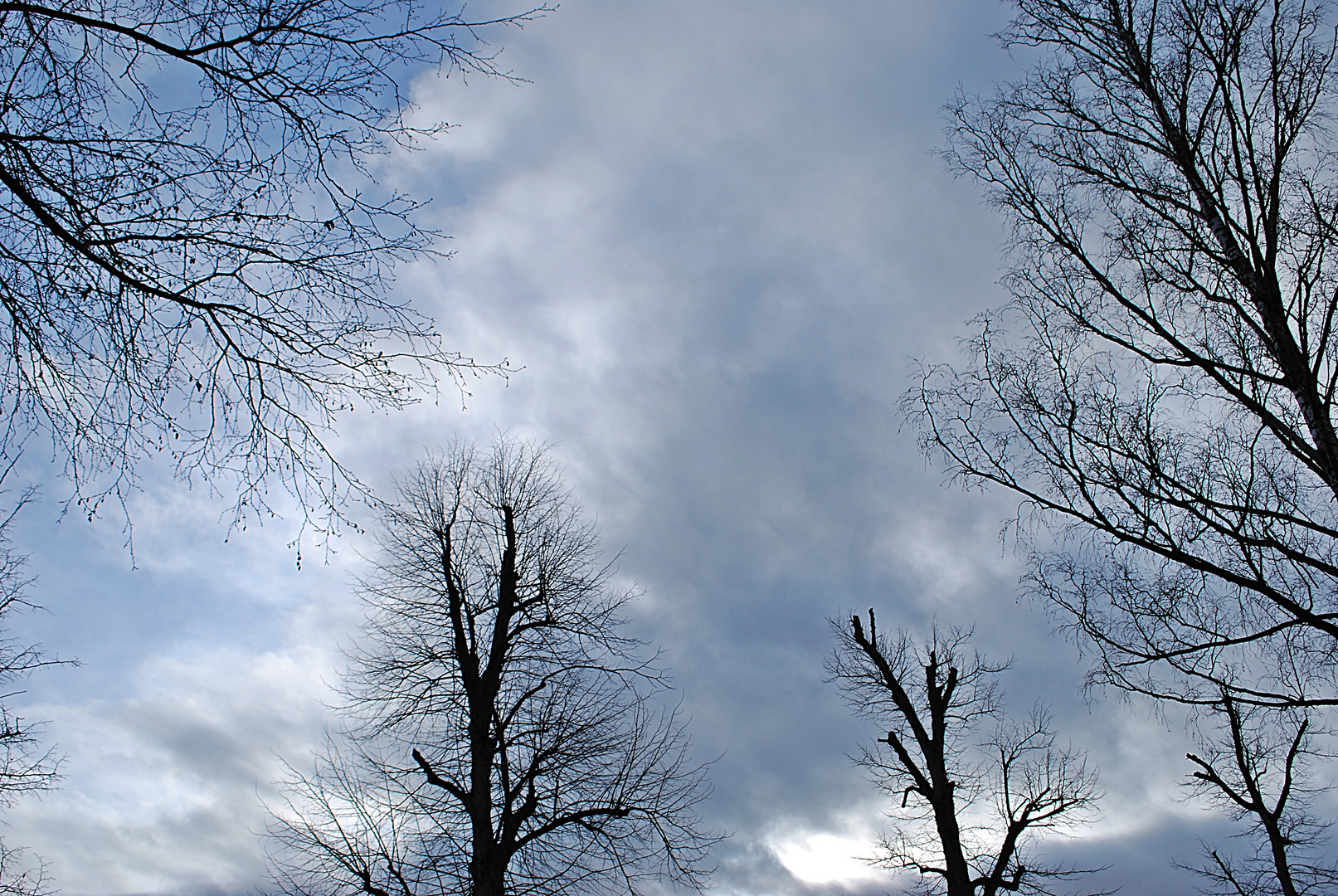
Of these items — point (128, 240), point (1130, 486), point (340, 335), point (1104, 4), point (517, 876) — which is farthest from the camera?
point (517, 876)

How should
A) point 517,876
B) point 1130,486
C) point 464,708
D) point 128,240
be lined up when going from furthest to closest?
point 464,708 → point 517,876 → point 1130,486 → point 128,240

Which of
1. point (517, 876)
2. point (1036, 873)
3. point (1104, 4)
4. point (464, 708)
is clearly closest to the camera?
point (1104, 4)

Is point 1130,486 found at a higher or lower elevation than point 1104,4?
lower

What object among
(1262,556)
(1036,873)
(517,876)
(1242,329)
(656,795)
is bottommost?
(1036,873)

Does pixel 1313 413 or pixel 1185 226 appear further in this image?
pixel 1185 226

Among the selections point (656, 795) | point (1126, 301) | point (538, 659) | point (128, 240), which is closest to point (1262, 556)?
point (1126, 301)

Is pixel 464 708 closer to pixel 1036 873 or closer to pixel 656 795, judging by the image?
pixel 656 795

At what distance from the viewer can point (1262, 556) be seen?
4.57 metres

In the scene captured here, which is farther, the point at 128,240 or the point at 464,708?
the point at 464,708

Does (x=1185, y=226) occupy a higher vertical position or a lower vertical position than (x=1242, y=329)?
higher

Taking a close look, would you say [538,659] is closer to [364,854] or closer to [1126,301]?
[364,854]

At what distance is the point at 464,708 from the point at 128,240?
7.77m

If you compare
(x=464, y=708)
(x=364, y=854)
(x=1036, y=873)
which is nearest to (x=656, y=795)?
(x=464, y=708)

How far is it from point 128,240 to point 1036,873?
13578mm
